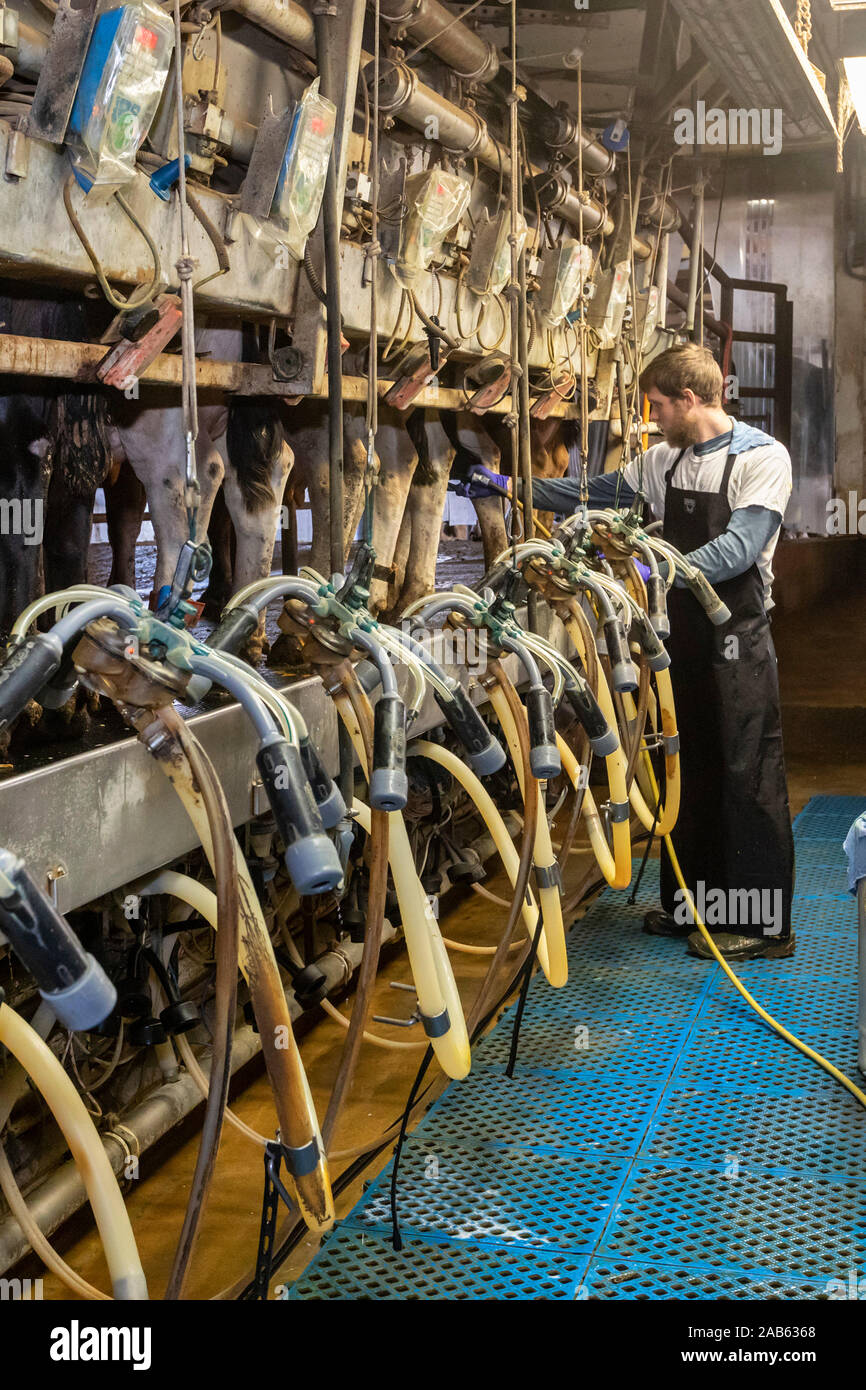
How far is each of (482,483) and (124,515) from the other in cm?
102

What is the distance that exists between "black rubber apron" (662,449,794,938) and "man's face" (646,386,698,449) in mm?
148

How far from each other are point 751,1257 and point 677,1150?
417 mm

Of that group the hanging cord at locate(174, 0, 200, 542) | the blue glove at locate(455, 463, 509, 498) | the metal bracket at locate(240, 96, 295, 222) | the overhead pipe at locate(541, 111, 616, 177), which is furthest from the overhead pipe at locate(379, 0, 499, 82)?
the hanging cord at locate(174, 0, 200, 542)

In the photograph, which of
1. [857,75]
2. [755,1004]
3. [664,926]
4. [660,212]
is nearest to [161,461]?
[755,1004]

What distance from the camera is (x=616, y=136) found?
5.33 metres

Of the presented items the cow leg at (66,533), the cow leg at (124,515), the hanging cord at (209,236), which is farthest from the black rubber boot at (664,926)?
the hanging cord at (209,236)

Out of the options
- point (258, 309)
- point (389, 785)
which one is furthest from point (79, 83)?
point (389, 785)

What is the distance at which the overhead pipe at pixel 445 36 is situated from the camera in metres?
3.40

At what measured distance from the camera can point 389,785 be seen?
6.10ft

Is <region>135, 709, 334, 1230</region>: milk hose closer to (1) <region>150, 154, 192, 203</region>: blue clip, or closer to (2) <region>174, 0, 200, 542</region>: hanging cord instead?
(2) <region>174, 0, 200, 542</region>: hanging cord

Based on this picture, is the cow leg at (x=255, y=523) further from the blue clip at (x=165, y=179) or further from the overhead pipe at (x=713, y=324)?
the overhead pipe at (x=713, y=324)

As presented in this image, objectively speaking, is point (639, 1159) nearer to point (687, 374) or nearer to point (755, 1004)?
point (755, 1004)

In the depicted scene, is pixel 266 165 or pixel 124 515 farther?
pixel 124 515
